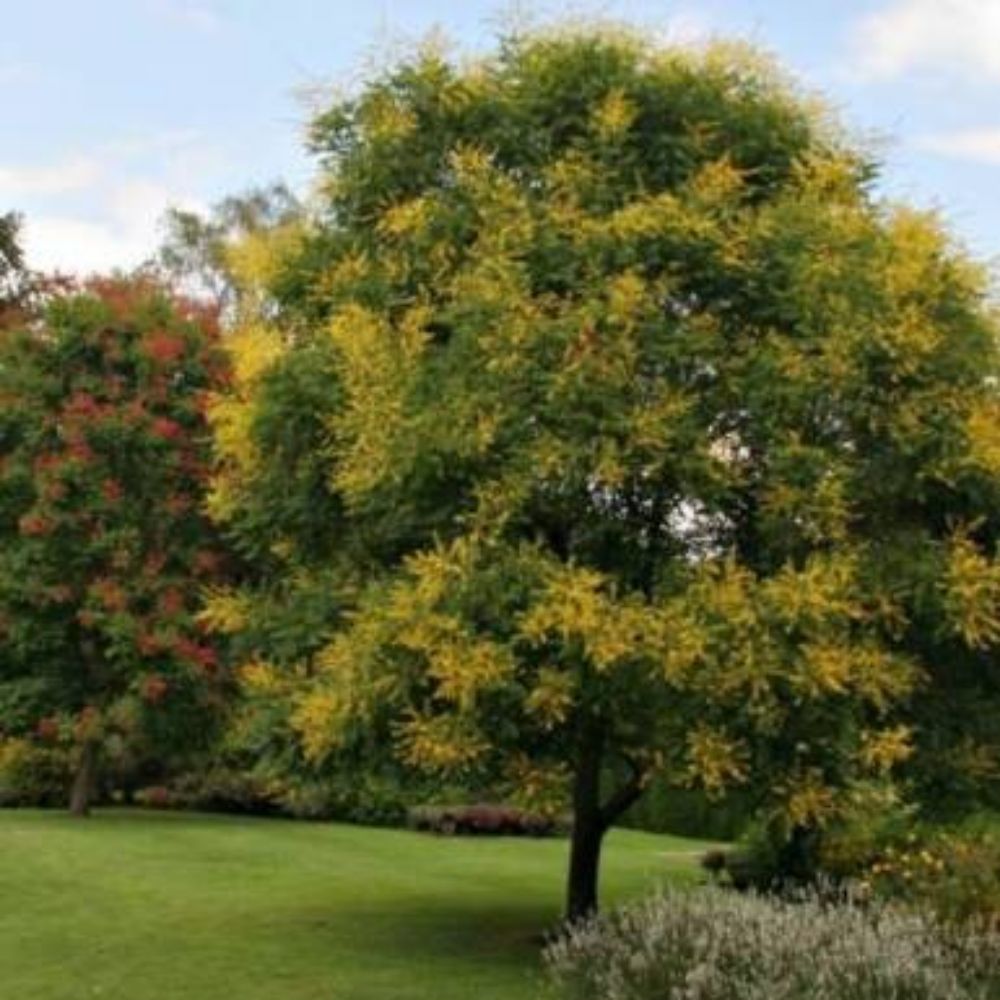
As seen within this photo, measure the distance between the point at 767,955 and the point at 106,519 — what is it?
1913 cm

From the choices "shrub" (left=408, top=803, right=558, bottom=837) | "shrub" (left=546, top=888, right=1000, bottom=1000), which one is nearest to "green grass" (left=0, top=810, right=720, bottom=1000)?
"shrub" (left=408, top=803, right=558, bottom=837)

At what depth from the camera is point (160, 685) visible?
84.0 feet

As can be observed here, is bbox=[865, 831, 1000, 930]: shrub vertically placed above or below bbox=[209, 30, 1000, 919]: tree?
below

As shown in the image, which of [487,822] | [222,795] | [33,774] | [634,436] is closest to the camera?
[634,436]

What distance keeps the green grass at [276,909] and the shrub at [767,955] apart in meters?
1.22

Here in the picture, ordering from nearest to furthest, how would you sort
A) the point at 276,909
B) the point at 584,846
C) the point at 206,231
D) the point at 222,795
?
1. the point at 584,846
2. the point at 276,909
3. the point at 222,795
4. the point at 206,231

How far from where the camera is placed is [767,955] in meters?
8.64

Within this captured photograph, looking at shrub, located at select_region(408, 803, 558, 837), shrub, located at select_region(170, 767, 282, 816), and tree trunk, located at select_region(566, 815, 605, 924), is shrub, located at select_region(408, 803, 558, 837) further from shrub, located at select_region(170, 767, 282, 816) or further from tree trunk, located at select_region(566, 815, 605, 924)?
tree trunk, located at select_region(566, 815, 605, 924)

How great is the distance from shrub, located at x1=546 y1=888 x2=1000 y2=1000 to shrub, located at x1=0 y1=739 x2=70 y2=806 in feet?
67.7

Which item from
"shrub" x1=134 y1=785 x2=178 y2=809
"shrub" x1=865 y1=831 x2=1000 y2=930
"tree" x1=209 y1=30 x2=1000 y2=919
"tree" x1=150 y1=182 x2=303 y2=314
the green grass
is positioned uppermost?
"tree" x1=150 y1=182 x2=303 y2=314

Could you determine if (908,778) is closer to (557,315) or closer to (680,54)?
(557,315)

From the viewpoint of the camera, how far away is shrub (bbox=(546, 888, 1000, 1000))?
8.31m

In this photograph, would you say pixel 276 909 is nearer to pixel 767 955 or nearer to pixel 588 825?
pixel 588 825

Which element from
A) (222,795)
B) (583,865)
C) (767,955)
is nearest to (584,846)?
(583,865)
